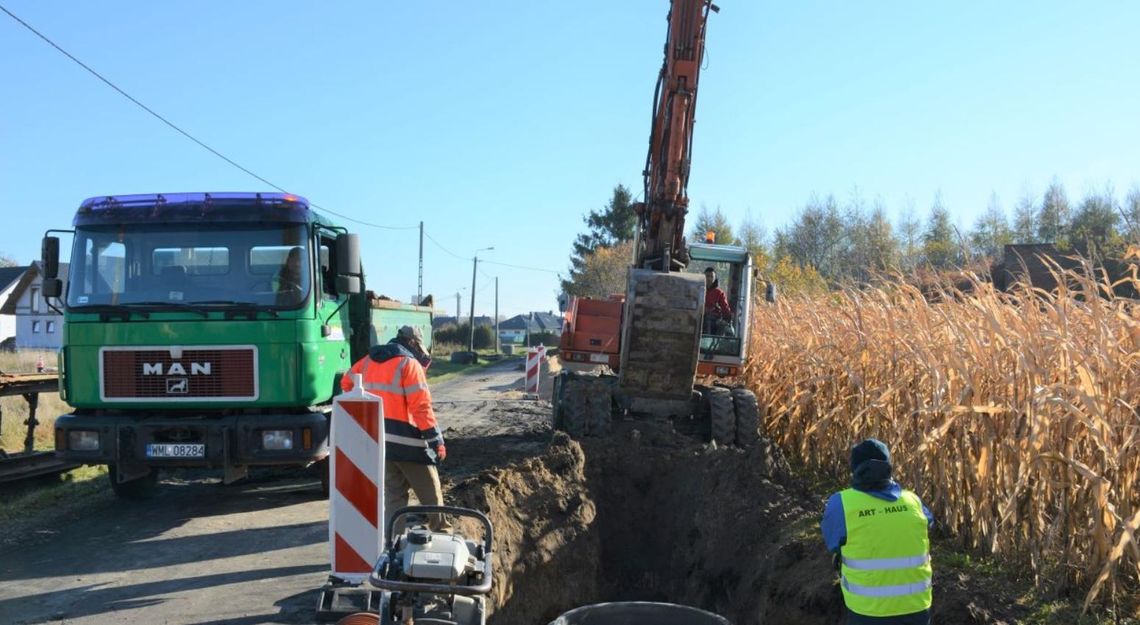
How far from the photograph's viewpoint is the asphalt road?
19.0 ft

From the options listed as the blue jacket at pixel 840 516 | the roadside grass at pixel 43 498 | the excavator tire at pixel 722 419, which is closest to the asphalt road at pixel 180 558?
the roadside grass at pixel 43 498

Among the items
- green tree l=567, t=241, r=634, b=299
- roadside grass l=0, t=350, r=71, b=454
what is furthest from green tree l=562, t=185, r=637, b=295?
roadside grass l=0, t=350, r=71, b=454

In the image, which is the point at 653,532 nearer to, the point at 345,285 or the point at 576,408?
the point at 576,408

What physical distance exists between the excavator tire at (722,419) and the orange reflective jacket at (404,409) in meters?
4.65

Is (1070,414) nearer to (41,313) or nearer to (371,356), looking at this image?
(371,356)

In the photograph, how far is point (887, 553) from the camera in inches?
163

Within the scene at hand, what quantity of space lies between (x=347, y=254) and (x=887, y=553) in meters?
5.50

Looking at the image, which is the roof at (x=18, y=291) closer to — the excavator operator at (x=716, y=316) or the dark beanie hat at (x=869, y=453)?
the excavator operator at (x=716, y=316)

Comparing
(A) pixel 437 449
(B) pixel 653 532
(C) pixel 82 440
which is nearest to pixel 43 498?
(C) pixel 82 440

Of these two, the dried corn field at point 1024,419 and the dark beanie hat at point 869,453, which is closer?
the dark beanie hat at point 869,453

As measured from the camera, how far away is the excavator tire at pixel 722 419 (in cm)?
1009

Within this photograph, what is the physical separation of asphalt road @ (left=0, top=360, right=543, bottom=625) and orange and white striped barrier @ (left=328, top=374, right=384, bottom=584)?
1.54ft

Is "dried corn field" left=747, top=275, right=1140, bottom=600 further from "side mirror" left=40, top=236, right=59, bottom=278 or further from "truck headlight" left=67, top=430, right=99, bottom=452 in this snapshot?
"side mirror" left=40, top=236, right=59, bottom=278

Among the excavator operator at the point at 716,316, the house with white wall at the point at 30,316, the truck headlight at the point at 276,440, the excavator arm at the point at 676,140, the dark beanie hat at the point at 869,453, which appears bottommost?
the house with white wall at the point at 30,316
